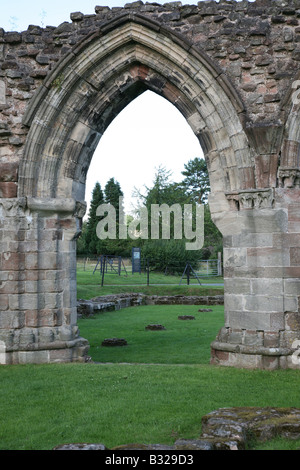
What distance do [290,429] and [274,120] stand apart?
418 centimetres

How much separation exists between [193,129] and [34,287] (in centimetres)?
322

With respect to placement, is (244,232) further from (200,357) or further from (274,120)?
(200,357)

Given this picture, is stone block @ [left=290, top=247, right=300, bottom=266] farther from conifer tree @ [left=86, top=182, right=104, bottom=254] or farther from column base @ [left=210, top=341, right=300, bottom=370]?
conifer tree @ [left=86, top=182, right=104, bottom=254]

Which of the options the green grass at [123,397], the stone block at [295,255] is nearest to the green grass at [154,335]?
the green grass at [123,397]

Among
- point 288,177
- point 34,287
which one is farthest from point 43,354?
point 288,177

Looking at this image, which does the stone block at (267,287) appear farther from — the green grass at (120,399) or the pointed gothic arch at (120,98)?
the pointed gothic arch at (120,98)

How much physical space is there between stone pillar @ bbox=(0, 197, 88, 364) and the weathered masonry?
1cm

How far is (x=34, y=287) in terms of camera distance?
7.07 meters

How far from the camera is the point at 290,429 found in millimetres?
3736

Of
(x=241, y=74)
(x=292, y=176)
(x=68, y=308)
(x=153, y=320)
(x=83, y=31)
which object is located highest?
(x=83, y=31)

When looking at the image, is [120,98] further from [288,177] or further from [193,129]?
[288,177]

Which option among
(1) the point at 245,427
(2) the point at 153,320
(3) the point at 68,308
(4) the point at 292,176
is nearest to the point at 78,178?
(3) the point at 68,308

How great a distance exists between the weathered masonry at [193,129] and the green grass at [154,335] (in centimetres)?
123
